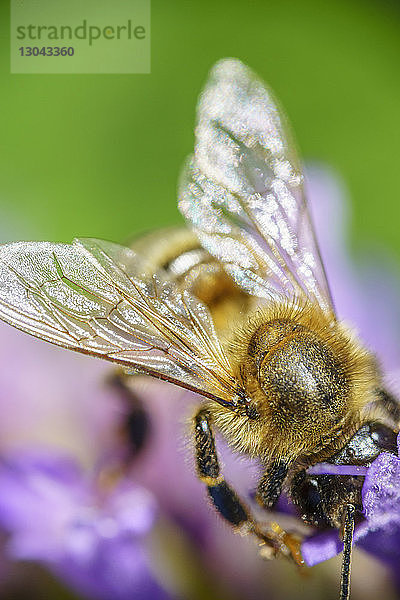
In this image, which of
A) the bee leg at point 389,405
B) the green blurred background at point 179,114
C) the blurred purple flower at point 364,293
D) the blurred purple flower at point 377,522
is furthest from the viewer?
the green blurred background at point 179,114

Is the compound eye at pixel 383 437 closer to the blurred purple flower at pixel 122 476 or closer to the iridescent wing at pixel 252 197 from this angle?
the blurred purple flower at pixel 122 476

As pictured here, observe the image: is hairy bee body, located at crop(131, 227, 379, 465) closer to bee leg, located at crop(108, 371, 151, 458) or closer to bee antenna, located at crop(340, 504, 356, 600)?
bee antenna, located at crop(340, 504, 356, 600)

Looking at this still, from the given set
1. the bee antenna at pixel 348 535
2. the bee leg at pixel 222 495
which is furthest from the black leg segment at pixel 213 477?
the bee antenna at pixel 348 535

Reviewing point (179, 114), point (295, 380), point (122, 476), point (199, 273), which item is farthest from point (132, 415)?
point (179, 114)

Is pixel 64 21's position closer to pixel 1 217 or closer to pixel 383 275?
pixel 1 217

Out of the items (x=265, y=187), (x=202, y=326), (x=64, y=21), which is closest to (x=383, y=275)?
(x=265, y=187)

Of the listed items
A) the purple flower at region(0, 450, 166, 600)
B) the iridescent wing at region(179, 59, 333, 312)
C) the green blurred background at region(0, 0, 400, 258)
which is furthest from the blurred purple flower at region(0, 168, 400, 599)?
the green blurred background at region(0, 0, 400, 258)
